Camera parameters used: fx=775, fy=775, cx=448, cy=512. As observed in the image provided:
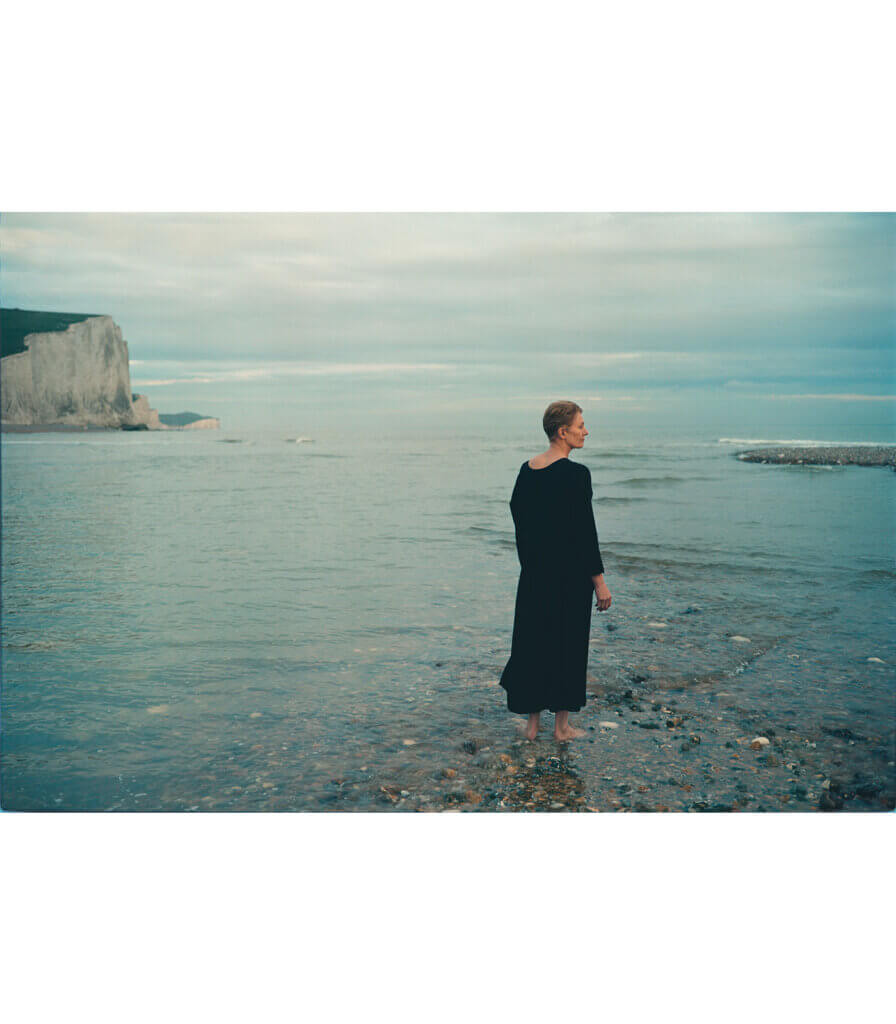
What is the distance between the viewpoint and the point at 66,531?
10820 millimetres

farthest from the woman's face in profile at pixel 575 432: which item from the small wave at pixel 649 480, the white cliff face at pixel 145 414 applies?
the small wave at pixel 649 480

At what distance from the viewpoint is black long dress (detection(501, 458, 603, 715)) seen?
363 cm

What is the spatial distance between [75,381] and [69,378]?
1.15 m

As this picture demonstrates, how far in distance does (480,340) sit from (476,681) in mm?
5287

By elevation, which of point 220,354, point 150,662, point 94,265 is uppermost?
point 94,265

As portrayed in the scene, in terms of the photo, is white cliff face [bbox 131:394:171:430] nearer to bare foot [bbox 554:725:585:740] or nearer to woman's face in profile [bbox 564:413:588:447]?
woman's face in profile [bbox 564:413:588:447]

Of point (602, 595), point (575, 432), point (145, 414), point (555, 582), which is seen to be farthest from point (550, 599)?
point (145, 414)

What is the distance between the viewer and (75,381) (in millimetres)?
11484

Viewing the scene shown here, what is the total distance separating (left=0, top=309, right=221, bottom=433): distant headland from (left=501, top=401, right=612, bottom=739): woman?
4.53 metres

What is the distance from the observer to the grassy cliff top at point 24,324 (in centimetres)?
605

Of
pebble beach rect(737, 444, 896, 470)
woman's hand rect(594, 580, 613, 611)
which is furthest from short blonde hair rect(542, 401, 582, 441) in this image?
pebble beach rect(737, 444, 896, 470)

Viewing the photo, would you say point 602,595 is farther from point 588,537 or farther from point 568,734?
point 568,734

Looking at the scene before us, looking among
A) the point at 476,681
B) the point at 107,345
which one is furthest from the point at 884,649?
the point at 107,345

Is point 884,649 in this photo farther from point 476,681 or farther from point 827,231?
point 827,231
